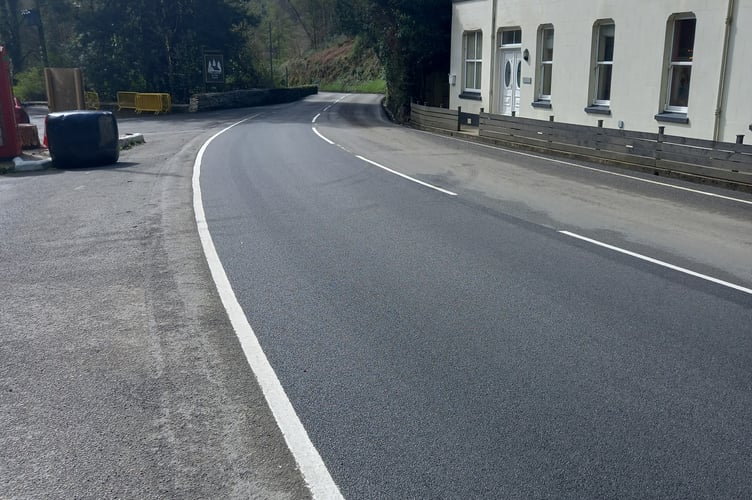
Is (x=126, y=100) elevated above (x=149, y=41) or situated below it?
below

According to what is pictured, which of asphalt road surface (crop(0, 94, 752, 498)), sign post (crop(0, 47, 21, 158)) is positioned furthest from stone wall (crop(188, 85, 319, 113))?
asphalt road surface (crop(0, 94, 752, 498))

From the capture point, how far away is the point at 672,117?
730 inches

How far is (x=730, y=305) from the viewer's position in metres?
7.04

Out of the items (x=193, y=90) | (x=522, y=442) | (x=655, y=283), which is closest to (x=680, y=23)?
(x=655, y=283)

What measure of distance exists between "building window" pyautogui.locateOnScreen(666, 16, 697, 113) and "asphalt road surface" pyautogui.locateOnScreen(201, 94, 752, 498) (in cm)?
606

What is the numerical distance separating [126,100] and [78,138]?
94.7ft

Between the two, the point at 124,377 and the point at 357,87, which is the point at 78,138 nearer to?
the point at 124,377

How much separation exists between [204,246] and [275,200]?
3450 millimetres

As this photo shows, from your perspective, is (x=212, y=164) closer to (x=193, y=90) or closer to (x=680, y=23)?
(x=680, y=23)

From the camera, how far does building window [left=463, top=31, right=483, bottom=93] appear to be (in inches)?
1175

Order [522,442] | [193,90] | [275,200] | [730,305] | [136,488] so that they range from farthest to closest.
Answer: [193,90] → [275,200] → [730,305] → [522,442] → [136,488]

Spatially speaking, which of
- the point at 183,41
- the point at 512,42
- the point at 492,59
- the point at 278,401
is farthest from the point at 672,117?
the point at 183,41

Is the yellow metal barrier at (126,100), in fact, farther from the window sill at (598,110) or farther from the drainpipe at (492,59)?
the window sill at (598,110)

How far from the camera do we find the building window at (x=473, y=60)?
1175 inches
